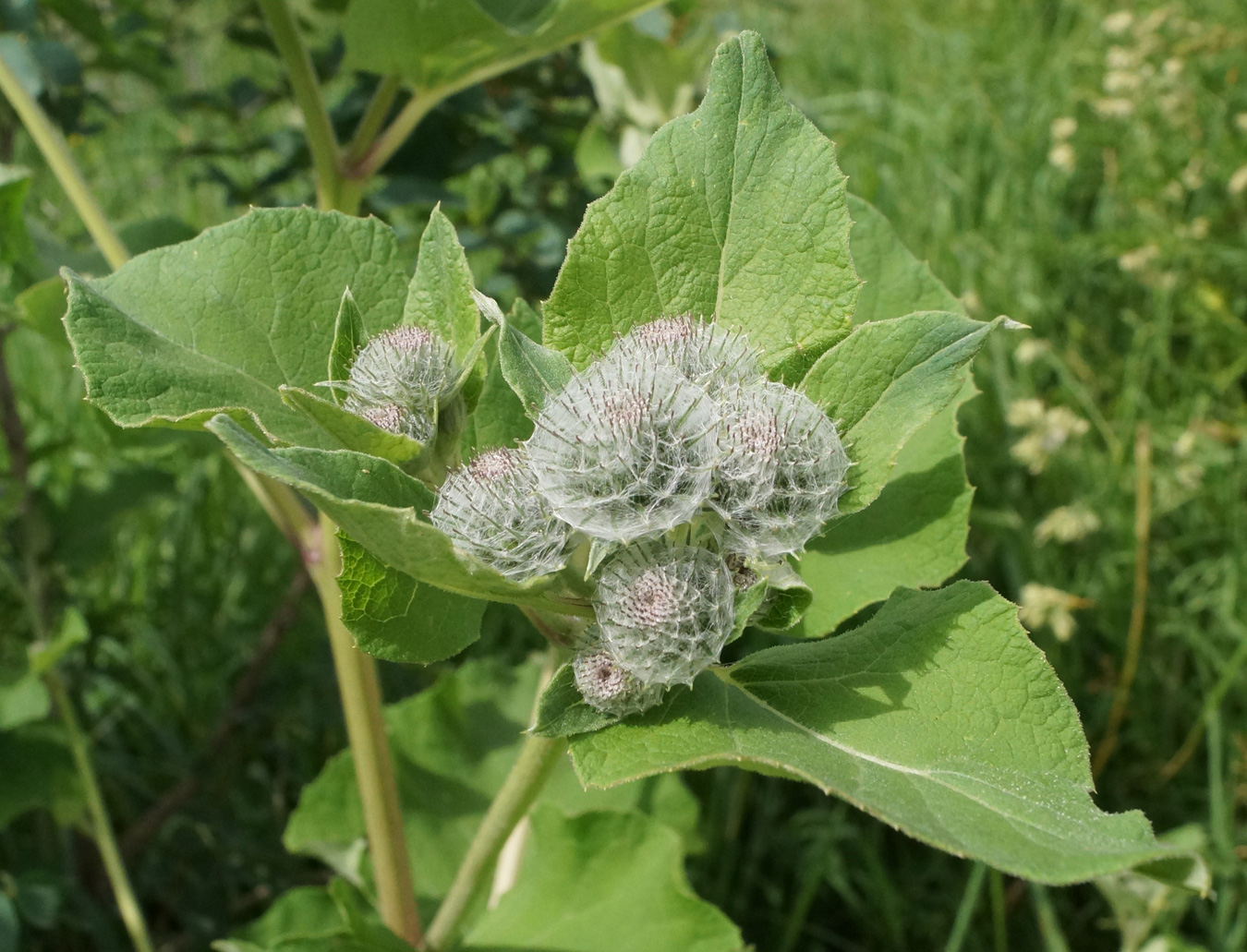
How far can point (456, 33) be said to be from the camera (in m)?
1.93

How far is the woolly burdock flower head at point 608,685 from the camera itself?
111cm

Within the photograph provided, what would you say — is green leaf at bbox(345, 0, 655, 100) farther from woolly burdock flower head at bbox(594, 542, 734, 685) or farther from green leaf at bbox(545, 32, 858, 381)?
woolly burdock flower head at bbox(594, 542, 734, 685)

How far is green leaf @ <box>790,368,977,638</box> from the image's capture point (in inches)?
61.0

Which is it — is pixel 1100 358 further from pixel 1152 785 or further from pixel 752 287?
pixel 752 287

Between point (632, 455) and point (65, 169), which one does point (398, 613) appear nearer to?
point (632, 455)

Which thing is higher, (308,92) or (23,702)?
(308,92)

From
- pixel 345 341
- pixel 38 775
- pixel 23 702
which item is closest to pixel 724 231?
pixel 345 341

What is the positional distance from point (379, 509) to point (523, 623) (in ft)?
8.30

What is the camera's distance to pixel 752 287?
1359 mm

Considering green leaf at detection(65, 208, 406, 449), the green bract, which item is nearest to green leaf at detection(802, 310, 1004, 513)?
the green bract

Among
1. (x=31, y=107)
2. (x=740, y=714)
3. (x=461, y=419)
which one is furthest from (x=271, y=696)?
(x=740, y=714)

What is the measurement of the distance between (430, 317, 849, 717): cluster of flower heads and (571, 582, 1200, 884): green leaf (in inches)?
3.1

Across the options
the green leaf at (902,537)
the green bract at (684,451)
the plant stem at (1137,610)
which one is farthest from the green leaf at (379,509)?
the plant stem at (1137,610)

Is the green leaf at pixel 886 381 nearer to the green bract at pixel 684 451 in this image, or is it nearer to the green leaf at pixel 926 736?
the green bract at pixel 684 451
